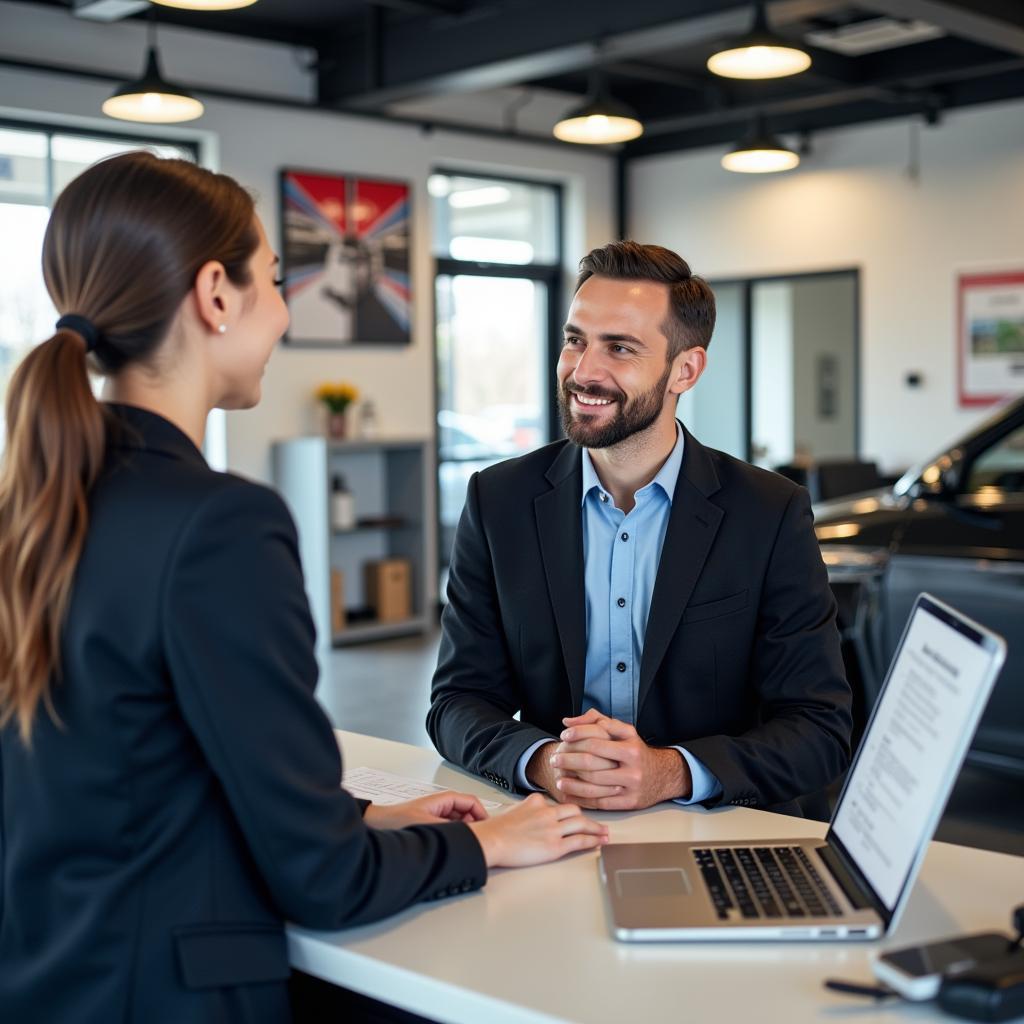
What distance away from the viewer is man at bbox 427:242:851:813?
2047 mm

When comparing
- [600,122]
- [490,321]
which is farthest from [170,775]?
[490,321]

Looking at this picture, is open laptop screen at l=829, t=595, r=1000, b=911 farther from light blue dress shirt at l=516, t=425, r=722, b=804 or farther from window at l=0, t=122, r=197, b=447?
window at l=0, t=122, r=197, b=447

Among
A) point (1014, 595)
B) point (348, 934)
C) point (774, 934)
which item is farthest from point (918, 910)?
point (1014, 595)

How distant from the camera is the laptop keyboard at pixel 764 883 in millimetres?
1354

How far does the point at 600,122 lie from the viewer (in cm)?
572

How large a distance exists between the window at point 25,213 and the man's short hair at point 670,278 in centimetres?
459

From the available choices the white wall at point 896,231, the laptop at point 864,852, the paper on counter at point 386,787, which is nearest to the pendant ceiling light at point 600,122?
the white wall at point 896,231

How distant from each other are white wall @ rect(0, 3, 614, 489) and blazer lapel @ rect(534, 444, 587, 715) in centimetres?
441

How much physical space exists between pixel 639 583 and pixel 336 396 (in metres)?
5.39

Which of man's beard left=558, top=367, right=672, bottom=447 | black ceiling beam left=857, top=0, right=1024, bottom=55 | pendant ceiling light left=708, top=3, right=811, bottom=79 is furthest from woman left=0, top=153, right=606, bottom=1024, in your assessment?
black ceiling beam left=857, top=0, right=1024, bottom=55

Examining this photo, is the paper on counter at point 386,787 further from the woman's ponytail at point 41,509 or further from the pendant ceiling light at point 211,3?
the pendant ceiling light at point 211,3

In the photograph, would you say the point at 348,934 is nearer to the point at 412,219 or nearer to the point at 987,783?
the point at 987,783

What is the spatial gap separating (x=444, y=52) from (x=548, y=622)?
5111mm

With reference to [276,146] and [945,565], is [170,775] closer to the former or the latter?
[945,565]
